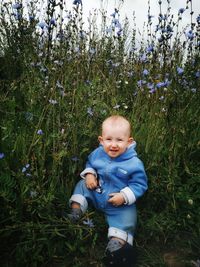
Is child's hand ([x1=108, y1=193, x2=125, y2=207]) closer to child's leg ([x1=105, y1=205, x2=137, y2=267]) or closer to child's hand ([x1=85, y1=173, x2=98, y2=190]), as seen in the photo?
child's leg ([x1=105, y1=205, x2=137, y2=267])

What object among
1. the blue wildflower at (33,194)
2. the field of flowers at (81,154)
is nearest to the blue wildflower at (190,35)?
the field of flowers at (81,154)

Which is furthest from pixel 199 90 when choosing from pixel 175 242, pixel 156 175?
pixel 175 242

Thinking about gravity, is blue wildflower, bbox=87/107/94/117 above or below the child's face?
above

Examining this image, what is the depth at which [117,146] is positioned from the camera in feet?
8.80

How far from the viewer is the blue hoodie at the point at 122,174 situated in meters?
2.62

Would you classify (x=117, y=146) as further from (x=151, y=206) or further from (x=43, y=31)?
(x=43, y=31)

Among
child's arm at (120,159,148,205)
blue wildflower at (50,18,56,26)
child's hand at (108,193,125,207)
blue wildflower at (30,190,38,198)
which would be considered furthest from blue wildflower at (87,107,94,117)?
blue wildflower at (50,18,56,26)

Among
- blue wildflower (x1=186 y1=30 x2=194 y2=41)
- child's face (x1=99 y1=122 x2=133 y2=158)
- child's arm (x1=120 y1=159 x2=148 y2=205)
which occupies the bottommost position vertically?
child's arm (x1=120 y1=159 x2=148 y2=205)

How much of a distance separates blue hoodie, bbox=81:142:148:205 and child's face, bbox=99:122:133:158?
0.06m

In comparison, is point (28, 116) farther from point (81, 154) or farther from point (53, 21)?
point (53, 21)

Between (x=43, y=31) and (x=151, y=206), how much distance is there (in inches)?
76.8

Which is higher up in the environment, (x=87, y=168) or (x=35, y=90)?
(x=35, y=90)

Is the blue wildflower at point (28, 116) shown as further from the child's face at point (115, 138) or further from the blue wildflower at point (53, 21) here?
the blue wildflower at point (53, 21)

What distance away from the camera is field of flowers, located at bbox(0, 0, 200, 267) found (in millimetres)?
2430
